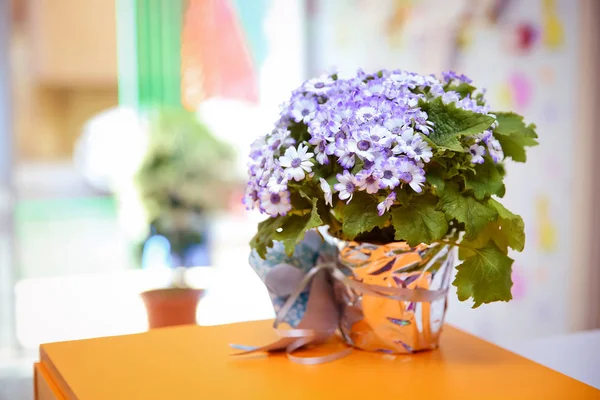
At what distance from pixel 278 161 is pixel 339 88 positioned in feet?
0.46

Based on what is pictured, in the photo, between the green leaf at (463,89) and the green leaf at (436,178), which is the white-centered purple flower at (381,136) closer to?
the green leaf at (436,178)

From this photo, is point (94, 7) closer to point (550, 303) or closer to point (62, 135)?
point (62, 135)

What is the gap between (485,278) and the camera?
3.01 ft

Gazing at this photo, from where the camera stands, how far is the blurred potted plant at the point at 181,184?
2.64m

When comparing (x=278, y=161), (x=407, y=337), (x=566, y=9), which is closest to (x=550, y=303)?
(x=566, y=9)

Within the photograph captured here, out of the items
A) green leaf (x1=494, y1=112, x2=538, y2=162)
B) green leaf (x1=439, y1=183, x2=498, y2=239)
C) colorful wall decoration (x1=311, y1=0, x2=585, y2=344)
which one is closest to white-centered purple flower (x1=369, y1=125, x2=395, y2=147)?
green leaf (x1=439, y1=183, x2=498, y2=239)

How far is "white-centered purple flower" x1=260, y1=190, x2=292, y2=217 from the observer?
95 centimetres

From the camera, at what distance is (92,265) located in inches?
139

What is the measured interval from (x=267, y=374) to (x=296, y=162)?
29 centimetres

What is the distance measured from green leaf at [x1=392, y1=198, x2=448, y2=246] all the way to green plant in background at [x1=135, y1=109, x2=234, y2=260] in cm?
179

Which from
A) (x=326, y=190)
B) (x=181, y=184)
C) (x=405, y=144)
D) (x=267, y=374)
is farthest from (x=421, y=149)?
(x=181, y=184)

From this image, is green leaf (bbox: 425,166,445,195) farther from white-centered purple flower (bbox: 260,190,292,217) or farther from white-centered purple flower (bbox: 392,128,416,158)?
white-centered purple flower (bbox: 260,190,292,217)

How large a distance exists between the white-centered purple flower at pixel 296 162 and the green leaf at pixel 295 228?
4 cm

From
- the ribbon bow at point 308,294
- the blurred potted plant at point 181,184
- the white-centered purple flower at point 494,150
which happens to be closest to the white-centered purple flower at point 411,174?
the white-centered purple flower at point 494,150
